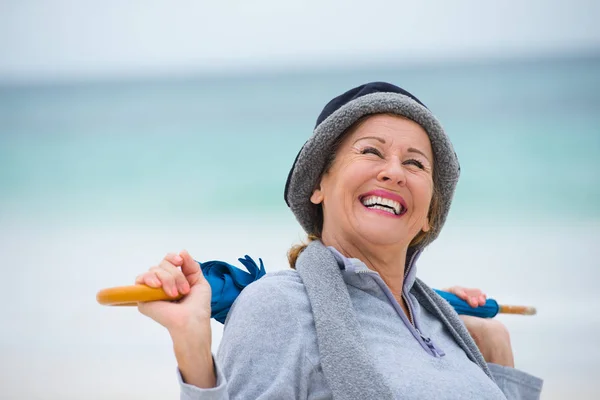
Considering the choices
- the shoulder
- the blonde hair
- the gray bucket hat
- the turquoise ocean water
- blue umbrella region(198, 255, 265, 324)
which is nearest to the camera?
the shoulder

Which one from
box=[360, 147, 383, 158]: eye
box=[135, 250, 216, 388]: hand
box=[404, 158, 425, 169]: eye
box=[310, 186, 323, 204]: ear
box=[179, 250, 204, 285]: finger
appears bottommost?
box=[135, 250, 216, 388]: hand

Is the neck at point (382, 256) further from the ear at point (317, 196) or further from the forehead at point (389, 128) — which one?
the forehead at point (389, 128)

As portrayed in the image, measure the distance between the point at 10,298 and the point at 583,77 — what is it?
4.74 meters

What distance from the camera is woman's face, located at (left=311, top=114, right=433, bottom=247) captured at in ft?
4.55

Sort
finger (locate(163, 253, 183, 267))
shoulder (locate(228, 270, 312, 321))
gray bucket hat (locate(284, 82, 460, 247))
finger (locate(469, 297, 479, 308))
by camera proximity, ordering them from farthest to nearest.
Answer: finger (locate(469, 297, 479, 308)) < gray bucket hat (locate(284, 82, 460, 247)) < shoulder (locate(228, 270, 312, 321)) < finger (locate(163, 253, 183, 267))

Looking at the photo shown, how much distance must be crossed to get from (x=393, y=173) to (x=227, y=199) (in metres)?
3.78

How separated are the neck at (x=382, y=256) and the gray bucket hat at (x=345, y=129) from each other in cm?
10

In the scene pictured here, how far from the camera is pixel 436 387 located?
1.22 meters

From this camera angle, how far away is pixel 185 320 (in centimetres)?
100

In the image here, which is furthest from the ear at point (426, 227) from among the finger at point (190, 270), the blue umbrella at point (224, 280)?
the finger at point (190, 270)

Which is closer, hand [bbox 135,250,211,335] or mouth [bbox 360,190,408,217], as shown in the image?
hand [bbox 135,250,211,335]

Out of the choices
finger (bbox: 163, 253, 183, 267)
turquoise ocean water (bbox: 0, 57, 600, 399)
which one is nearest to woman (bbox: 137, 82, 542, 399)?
finger (bbox: 163, 253, 183, 267)

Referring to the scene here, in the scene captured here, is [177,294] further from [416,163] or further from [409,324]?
[416,163]

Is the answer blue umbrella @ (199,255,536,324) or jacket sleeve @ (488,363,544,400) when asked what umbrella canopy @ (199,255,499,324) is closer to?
blue umbrella @ (199,255,536,324)
